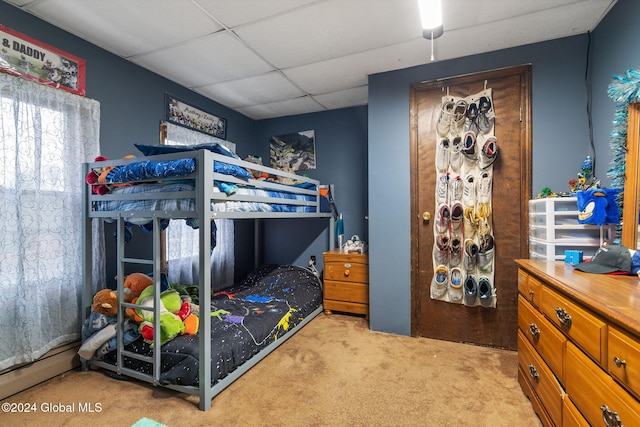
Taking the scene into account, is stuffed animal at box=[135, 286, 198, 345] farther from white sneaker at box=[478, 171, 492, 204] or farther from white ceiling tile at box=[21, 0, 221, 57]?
white sneaker at box=[478, 171, 492, 204]

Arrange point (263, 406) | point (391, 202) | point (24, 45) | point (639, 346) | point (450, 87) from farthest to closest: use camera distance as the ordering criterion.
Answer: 1. point (391, 202)
2. point (450, 87)
3. point (24, 45)
4. point (263, 406)
5. point (639, 346)

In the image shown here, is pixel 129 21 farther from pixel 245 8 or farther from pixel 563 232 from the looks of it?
pixel 563 232

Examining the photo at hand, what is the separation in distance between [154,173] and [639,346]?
2212mm

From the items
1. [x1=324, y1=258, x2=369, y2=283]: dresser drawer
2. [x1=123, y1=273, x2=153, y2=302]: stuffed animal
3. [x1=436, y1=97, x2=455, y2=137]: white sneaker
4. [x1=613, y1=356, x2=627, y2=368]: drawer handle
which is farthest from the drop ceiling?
[x1=613, y1=356, x2=627, y2=368]: drawer handle

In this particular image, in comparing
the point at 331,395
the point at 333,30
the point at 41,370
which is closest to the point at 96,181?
the point at 41,370

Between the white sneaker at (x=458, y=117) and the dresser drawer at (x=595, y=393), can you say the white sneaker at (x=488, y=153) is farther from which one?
the dresser drawer at (x=595, y=393)

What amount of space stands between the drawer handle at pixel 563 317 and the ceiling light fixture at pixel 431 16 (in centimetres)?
182

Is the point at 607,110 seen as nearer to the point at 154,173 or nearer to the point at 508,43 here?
the point at 508,43

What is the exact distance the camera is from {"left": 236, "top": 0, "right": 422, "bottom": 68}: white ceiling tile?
189 centimetres

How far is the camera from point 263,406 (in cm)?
170

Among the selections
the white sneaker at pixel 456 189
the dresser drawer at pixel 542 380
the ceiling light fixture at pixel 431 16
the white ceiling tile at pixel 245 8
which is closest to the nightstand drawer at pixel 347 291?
the white sneaker at pixel 456 189

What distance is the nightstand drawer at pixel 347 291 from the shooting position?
3104mm

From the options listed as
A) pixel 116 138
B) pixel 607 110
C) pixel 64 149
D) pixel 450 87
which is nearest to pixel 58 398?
pixel 64 149

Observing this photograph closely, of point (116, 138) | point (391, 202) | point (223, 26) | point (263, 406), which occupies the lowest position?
point (263, 406)
